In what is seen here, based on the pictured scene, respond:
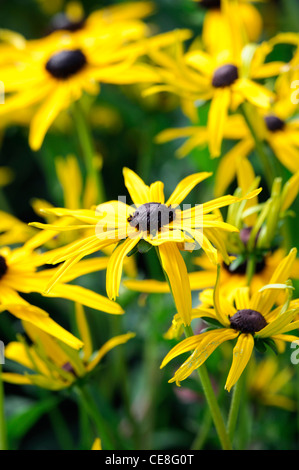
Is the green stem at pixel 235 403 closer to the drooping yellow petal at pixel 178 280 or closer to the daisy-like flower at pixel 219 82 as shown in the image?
the drooping yellow petal at pixel 178 280

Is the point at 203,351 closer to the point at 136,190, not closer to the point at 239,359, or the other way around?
the point at 239,359

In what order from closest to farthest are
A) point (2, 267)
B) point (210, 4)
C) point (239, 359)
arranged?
point (239, 359), point (2, 267), point (210, 4)

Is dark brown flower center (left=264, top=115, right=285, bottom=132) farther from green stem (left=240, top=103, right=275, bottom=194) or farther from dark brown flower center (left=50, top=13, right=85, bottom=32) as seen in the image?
dark brown flower center (left=50, top=13, right=85, bottom=32)

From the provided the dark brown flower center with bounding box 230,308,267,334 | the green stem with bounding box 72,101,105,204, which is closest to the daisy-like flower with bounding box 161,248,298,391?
the dark brown flower center with bounding box 230,308,267,334

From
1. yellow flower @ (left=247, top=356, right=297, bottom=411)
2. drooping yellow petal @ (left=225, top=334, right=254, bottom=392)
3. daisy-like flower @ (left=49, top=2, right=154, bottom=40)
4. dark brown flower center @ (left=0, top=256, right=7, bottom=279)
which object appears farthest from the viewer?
daisy-like flower @ (left=49, top=2, right=154, bottom=40)

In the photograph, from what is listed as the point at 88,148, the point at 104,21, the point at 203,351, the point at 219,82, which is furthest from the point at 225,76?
the point at 104,21

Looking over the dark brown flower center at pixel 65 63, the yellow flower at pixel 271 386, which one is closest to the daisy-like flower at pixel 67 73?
the dark brown flower center at pixel 65 63
